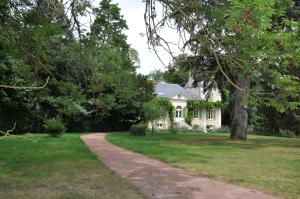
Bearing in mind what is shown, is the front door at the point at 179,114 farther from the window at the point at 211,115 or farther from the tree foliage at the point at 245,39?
the tree foliage at the point at 245,39

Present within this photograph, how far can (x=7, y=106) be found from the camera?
116 ft

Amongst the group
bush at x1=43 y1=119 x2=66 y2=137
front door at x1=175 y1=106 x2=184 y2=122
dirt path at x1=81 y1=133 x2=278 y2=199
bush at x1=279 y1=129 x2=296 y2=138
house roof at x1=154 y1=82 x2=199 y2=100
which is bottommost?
dirt path at x1=81 y1=133 x2=278 y2=199

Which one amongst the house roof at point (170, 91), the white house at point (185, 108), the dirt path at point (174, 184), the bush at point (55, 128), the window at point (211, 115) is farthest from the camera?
the window at point (211, 115)

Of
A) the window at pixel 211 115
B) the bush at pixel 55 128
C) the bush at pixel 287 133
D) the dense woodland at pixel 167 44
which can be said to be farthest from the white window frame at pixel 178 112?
the dense woodland at pixel 167 44

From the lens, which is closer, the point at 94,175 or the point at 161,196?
the point at 161,196

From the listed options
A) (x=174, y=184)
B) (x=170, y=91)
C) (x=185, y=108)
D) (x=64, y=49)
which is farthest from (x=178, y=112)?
(x=64, y=49)

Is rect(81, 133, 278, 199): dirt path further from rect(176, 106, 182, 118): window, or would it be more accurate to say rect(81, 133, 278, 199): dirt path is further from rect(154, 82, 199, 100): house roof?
rect(154, 82, 199, 100): house roof

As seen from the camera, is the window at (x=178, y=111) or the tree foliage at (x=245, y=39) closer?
the tree foliage at (x=245, y=39)

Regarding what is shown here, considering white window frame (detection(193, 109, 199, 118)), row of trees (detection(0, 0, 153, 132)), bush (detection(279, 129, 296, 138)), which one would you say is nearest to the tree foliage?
row of trees (detection(0, 0, 153, 132))

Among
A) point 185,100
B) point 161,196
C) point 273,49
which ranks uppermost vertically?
point 185,100

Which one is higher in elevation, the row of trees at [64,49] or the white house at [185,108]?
the white house at [185,108]

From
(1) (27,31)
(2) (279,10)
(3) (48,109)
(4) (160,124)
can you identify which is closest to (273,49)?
(2) (279,10)

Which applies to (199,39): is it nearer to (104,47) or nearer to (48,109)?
(104,47)

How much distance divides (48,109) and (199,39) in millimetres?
38013
